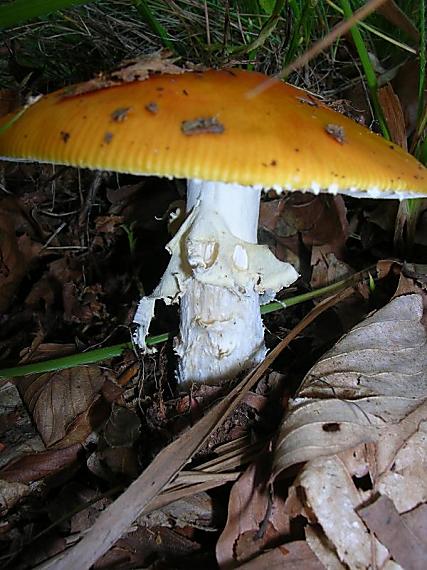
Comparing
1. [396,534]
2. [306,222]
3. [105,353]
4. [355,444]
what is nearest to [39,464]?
[105,353]

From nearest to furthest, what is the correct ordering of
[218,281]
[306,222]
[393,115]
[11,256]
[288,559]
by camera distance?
[288,559] → [218,281] → [393,115] → [306,222] → [11,256]

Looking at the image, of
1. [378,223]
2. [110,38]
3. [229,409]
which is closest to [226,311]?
[229,409]

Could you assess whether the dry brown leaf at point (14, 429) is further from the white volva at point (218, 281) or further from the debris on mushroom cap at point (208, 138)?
the debris on mushroom cap at point (208, 138)

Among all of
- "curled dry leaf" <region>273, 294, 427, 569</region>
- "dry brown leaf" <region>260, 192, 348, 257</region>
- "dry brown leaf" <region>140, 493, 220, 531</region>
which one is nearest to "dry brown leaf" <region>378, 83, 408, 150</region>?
"dry brown leaf" <region>260, 192, 348, 257</region>

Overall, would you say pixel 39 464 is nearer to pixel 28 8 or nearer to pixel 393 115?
pixel 28 8

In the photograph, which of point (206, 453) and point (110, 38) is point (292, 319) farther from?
point (110, 38)

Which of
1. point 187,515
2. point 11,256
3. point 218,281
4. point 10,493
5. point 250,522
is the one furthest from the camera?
point 11,256
